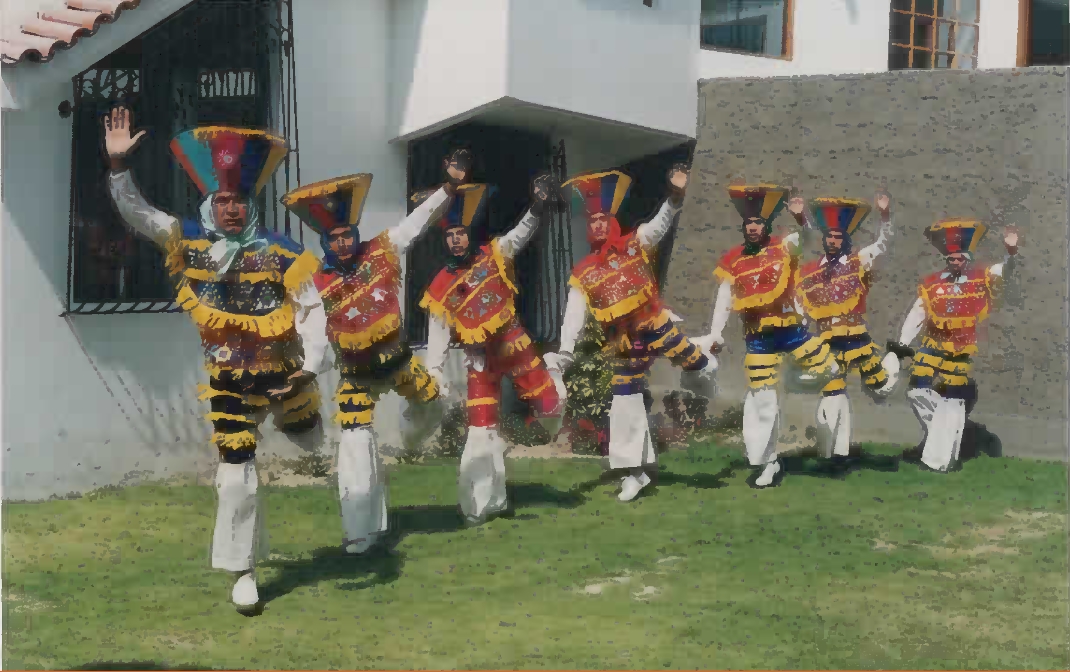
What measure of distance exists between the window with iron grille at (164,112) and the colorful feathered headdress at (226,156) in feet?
4.55

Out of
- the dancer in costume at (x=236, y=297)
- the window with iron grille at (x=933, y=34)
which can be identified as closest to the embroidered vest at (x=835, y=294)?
the dancer in costume at (x=236, y=297)

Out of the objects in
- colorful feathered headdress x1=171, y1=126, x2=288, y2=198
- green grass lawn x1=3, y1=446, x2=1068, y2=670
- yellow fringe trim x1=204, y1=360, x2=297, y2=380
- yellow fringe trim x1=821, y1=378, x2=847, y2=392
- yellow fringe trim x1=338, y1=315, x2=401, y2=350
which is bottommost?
green grass lawn x1=3, y1=446, x2=1068, y2=670

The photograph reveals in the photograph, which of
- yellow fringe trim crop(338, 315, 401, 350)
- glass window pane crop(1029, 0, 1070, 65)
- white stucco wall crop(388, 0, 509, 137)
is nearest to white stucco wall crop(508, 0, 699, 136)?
white stucco wall crop(388, 0, 509, 137)

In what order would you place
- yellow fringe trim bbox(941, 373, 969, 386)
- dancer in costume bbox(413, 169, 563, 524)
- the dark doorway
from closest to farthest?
1. dancer in costume bbox(413, 169, 563, 524)
2. yellow fringe trim bbox(941, 373, 969, 386)
3. the dark doorway

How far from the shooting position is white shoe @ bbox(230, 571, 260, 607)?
15.9ft

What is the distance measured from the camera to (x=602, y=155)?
8898 mm

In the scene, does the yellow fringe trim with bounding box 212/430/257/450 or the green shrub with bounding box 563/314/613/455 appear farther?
the green shrub with bounding box 563/314/613/455

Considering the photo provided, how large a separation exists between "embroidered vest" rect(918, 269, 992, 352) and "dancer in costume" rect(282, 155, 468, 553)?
356cm

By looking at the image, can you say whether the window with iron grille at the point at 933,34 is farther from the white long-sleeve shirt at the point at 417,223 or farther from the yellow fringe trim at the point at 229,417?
the yellow fringe trim at the point at 229,417

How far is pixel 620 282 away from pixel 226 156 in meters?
2.57

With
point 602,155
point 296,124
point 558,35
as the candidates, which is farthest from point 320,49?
point 602,155

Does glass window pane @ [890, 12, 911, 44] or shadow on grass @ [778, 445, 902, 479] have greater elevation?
glass window pane @ [890, 12, 911, 44]

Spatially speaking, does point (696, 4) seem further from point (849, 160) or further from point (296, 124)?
point (296, 124)

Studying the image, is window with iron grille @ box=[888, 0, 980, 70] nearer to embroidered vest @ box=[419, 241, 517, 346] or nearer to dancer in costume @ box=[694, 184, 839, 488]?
dancer in costume @ box=[694, 184, 839, 488]
